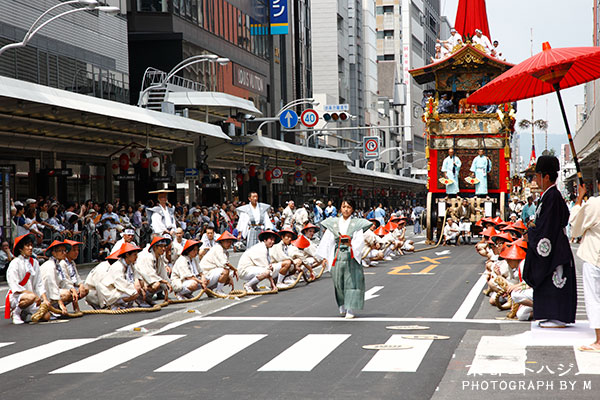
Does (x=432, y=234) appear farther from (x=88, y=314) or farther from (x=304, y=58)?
(x=304, y=58)

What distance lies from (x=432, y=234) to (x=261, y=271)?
15.4 m

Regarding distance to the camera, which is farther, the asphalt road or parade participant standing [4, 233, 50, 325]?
parade participant standing [4, 233, 50, 325]

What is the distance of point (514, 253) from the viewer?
472 inches

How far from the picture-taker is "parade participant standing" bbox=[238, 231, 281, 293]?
1591cm

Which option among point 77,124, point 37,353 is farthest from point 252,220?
point 37,353

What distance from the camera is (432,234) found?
3034 centimetres

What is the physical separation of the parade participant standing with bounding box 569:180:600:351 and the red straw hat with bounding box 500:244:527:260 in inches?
132

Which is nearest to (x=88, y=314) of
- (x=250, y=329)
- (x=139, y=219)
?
(x=250, y=329)

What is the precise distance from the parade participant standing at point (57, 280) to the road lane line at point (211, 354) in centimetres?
340

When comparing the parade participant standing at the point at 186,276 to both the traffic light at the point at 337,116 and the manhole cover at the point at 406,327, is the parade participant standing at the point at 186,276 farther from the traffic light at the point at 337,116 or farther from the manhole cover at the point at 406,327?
the traffic light at the point at 337,116

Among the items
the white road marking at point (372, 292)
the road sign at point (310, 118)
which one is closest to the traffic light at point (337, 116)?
the road sign at point (310, 118)

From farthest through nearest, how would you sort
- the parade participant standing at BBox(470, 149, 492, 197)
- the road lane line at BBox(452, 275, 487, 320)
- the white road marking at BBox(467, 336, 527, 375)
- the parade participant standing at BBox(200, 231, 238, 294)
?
the parade participant standing at BBox(470, 149, 492, 197)
the parade participant standing at BBox(200, 231, 238, 294)
the road lane line at BBox(452, 275, 487, 320)
the white road marking at BBox(467, 336, 527, 375)

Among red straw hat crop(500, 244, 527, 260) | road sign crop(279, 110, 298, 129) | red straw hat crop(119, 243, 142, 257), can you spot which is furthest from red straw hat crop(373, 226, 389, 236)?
road sign crop(279, 110, 298, 129)

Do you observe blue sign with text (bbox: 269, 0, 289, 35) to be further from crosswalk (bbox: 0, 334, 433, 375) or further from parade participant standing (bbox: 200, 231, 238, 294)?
crosswalk (bbox: 0, 334, 433, 375)
